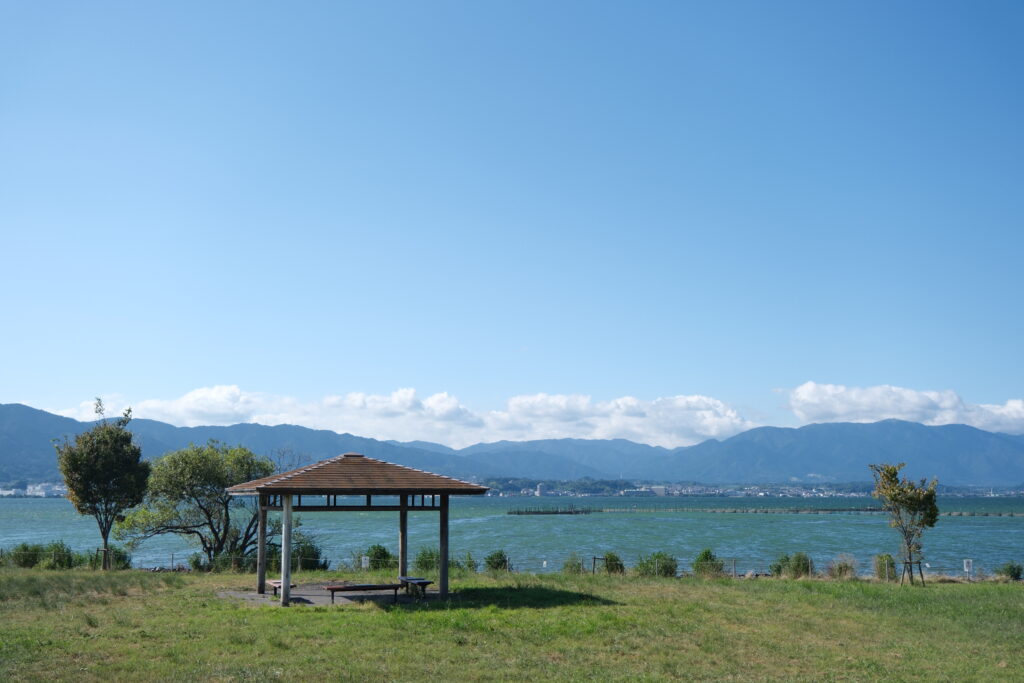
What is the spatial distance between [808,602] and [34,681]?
18.7 meters

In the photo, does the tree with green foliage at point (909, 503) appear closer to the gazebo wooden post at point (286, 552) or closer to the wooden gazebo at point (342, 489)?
the wooden gazebo at point (342, 489)

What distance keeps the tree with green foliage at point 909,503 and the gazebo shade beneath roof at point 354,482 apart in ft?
55.5

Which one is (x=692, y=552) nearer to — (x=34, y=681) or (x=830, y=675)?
(x=830, y=675)

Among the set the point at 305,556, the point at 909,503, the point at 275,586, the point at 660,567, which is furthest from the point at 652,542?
the point at 275,586

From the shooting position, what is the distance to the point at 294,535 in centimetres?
3688

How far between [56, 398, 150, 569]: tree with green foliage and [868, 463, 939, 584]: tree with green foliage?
28663 mm

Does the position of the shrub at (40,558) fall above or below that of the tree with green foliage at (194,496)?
below

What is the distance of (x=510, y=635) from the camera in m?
16.6

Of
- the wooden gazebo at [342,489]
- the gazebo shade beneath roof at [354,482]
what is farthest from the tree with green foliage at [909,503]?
the wooden gazebo at [342,489]

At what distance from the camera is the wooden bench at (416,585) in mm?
21484

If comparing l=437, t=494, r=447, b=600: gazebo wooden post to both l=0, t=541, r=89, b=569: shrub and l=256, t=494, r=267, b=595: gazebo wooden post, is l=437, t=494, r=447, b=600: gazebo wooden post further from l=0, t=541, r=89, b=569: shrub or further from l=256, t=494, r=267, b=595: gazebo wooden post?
l=0, t=541, r=89, b=569: shrub

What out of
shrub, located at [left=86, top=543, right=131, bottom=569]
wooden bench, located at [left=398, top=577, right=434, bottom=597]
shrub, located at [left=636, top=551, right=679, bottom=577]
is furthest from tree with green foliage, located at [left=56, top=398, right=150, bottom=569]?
shrub, located at [left=636, top=551, right=679, bottom=577]

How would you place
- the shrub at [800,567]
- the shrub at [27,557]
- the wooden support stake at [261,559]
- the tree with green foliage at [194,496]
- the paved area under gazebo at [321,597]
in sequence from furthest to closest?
the tree with green foliage at [194,496] → the shrub at [800,567] → the shrub at [27,557] → the wooden support stake at [261,559] → the paved area under gazebo at [321,597]

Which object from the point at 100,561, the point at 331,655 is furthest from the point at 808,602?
the point at 100,561
